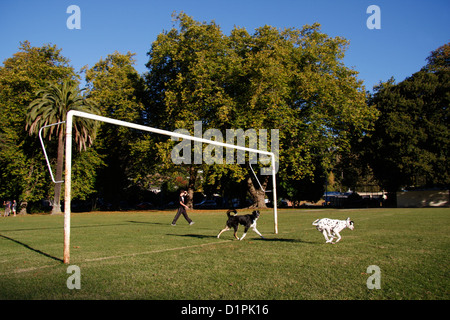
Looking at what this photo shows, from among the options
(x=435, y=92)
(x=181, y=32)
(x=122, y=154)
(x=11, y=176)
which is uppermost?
(x=181, y=32)

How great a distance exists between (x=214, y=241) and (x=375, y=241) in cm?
567

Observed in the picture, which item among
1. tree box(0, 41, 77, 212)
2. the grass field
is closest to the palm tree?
tree box(0, 41, 77, 212)

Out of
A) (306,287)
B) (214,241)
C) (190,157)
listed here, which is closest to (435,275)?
(306,287)

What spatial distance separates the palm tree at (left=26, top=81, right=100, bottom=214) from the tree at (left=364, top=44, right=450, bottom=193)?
Answer: 35.8 metres

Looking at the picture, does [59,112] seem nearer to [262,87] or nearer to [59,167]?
[59,167]

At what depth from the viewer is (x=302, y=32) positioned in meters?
43.9

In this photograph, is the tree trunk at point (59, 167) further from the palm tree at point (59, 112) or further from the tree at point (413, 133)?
the tree at point (413, 133)

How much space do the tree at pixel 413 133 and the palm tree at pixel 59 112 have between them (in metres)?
35.8

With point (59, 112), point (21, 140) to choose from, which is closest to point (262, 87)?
point (59, 112)

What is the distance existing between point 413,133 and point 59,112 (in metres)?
41.9

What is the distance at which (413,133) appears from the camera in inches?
1801

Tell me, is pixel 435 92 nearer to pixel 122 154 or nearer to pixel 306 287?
pixel 122 154

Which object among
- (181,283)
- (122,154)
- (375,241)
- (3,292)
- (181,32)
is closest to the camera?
(3,292)

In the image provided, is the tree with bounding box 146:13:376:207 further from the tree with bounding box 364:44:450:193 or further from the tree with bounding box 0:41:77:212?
the tree with bounding box 0:41:77:212
